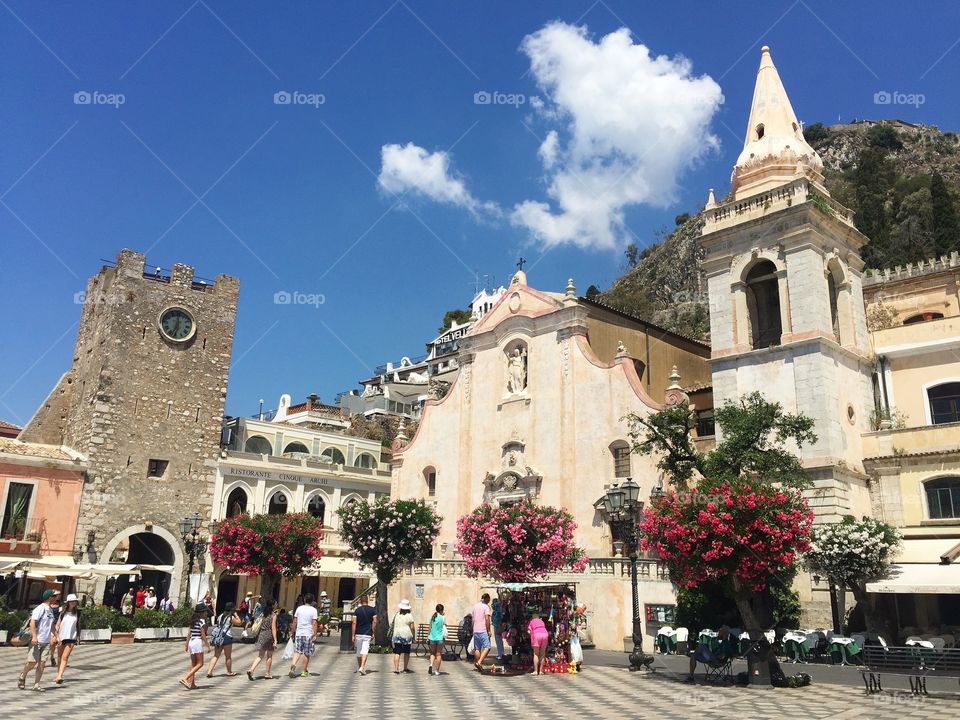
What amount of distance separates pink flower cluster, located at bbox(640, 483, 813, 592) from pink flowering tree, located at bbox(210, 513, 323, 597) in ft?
55.0

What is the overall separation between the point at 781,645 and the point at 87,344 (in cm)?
3648

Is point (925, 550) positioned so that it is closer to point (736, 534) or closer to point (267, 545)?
point (736, 534)

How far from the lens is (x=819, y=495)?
2508cm

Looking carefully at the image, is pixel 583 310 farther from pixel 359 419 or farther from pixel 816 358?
pixel 359 419

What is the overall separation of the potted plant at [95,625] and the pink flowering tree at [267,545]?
4397 mm

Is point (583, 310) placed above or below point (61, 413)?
above

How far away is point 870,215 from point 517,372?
60207mm

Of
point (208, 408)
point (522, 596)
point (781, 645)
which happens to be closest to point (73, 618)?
point (522, 596)

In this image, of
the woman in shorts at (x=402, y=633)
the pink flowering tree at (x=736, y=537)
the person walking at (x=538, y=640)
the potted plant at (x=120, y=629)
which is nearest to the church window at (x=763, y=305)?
the pink flowering tree at (x=736, y=537)

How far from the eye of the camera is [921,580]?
70.1 ft

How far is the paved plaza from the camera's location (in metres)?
13.2

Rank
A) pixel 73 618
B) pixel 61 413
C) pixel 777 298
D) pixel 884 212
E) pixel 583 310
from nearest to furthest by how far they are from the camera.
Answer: pixel 73 618
pixel 777 298
pixel 583 310
pixel 61 413
pixel 884 212

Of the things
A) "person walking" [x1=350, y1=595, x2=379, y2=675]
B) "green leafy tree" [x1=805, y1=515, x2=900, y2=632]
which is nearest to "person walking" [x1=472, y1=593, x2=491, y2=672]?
"person walking" [x1=350, y1=595, x2=379, y2=675]

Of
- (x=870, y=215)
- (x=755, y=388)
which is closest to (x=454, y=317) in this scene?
(x=870, y=215)
